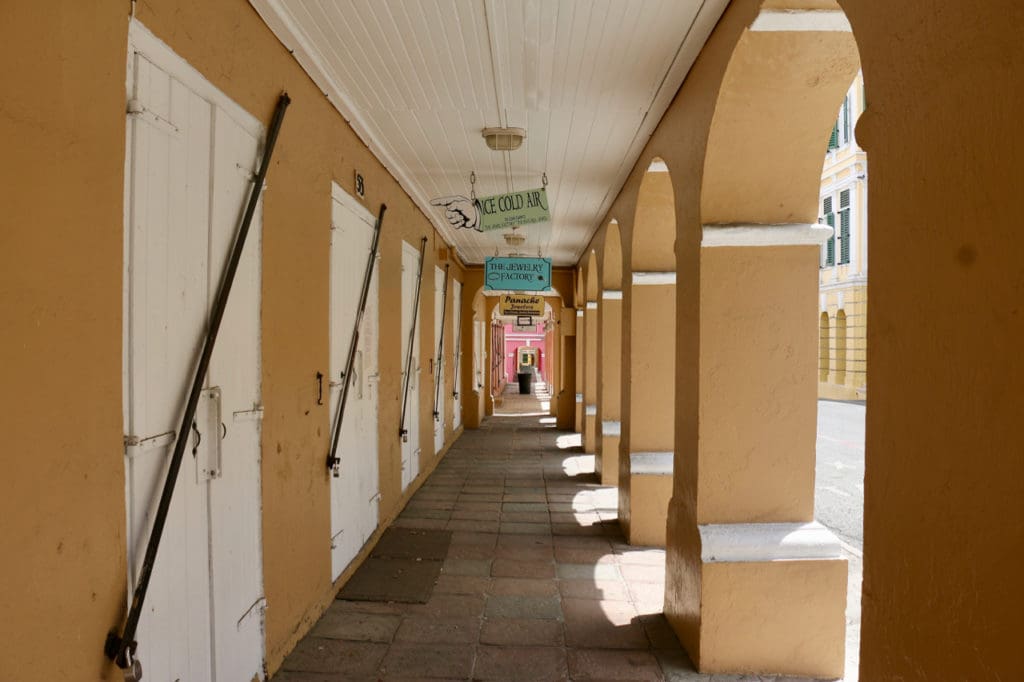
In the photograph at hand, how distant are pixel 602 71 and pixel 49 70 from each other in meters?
2.86

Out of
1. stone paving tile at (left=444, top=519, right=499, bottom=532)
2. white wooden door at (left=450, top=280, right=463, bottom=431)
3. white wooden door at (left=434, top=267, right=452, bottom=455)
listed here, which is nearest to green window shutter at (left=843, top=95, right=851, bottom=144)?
white wooden door at (left=450, top=280, right=463, bottom=431)

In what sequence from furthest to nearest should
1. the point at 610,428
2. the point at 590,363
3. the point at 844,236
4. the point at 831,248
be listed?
1. the point at 831,248
2. the point at 844,236
3. the point at 590,363
4. the point at 610,428

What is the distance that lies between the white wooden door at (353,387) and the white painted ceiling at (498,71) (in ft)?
2.51

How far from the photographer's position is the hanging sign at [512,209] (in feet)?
16.5

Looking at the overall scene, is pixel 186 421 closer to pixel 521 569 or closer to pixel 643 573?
pixel 521 569

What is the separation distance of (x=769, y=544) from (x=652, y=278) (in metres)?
2.77

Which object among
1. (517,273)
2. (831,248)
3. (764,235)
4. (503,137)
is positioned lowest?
(764,235)

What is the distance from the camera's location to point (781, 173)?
10.8 ft

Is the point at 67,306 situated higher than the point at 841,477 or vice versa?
the point at 67,306

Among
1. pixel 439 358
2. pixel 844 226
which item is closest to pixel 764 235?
pixel 439 358

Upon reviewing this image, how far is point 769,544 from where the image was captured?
10.6 ft

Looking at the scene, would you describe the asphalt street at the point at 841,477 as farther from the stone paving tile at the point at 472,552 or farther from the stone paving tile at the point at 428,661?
the stone paving tile at the point at 472,552

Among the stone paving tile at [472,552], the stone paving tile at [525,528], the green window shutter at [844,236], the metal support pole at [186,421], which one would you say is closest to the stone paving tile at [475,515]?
the stone paving tile at [525,528]

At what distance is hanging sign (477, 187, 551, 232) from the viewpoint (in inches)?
198
